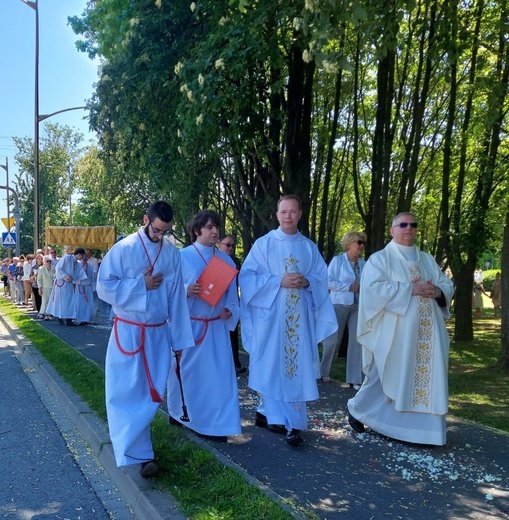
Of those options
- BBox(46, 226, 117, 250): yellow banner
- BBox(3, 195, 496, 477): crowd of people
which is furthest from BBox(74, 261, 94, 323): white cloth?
BBox(3, 195, 496, 477): crowd of people

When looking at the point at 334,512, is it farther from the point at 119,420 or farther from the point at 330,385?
the point at 330,385

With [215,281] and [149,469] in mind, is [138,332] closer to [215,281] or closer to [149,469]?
[149,469]

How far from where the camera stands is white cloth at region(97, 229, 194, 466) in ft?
14.7

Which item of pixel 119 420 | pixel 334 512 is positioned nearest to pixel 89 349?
pixel 119 420

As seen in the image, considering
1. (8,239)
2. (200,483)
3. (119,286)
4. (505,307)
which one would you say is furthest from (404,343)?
(8,239)

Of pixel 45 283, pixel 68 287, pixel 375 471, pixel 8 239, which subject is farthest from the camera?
pixel 8 239

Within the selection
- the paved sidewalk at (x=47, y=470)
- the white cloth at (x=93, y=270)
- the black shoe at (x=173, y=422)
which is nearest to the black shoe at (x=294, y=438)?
the black shoe at (x=173, y=422)

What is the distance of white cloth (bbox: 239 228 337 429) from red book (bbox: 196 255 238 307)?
9.7 inches

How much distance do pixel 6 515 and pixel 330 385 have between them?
4771 mm

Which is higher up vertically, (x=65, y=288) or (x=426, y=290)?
(x=426, y=290)

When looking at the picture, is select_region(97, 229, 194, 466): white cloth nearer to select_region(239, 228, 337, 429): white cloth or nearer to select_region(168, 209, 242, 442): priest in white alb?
select_region(168, 209, 242, 442): priest in white alb

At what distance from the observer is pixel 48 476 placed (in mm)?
5012

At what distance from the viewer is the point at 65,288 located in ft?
A: 53.1

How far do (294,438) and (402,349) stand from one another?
4.15 feet
